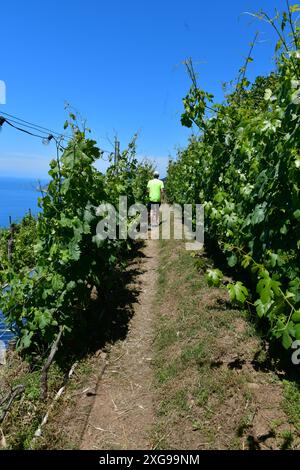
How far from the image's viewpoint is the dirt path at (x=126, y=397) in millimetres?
2900

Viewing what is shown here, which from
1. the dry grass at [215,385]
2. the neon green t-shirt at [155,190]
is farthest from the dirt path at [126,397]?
the neon green t-shirt at [155,190]

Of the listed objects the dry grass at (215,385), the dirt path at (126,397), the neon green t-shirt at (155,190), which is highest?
the neon green t-shirt at (155,190)

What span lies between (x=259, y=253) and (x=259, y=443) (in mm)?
1625

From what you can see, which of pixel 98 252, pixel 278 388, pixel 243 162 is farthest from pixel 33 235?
pixel 278 388

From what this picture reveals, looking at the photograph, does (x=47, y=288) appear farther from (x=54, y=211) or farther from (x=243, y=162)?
(x=243, y=162)

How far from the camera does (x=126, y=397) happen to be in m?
3.46

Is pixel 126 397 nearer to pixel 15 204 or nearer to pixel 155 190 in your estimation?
pixel 155 190

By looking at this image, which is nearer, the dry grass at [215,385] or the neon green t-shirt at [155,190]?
the dry grass at [215,385]

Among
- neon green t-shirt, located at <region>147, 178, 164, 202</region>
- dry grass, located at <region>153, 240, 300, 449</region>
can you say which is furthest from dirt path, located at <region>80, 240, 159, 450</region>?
neon green t-shirt, located at <region>147, 178, 164, 202</region>

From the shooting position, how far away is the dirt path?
2900mm

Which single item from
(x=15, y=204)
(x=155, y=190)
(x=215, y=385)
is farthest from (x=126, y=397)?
(x=15, y=204)

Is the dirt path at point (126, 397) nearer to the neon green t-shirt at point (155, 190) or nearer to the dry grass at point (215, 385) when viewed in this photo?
the dry grass at point (215, 385)

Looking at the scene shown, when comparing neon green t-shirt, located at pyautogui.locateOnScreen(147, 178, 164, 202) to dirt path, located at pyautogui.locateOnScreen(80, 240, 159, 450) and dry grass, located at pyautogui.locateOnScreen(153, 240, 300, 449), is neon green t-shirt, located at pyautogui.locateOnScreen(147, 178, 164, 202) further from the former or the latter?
dry grass, located at pyautogui.locateOnScreen(153, 240, 300, 449)

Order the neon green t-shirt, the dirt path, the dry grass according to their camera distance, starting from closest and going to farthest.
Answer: the dry grass, the dirt path, the neon green t-shirt
